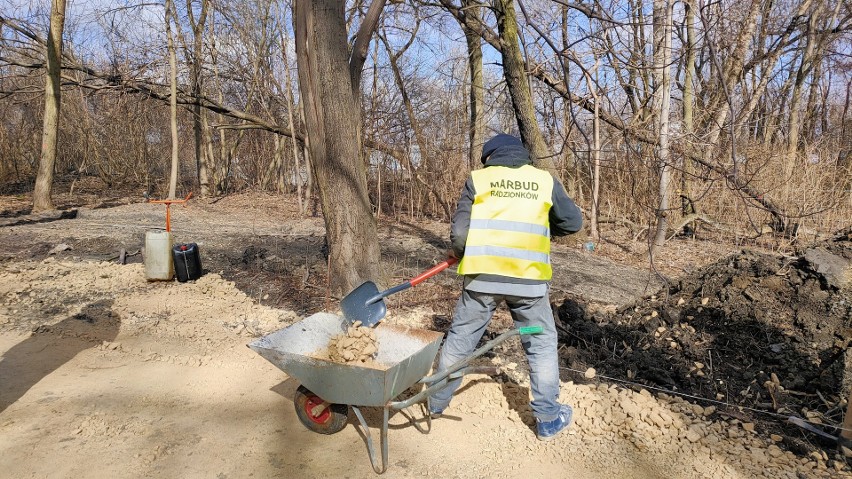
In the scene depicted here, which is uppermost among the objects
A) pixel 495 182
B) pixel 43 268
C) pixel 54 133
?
pixel 54 133

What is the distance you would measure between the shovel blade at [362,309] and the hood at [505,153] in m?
1.12

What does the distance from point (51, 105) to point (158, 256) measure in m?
6.78

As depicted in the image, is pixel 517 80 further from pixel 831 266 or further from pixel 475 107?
pixel 831 266

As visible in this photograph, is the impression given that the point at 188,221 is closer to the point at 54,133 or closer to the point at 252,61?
the point at 54,133

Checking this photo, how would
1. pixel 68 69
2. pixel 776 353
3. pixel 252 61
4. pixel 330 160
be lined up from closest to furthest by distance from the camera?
1. pixel 776 353
2. pixel 330 160
3. pixel 68 69
4. pixel 252 61

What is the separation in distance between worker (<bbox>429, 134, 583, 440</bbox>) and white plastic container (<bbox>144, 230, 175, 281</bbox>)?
4133 millimetres

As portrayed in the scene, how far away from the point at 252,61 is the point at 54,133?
525cm

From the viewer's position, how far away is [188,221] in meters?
10.5

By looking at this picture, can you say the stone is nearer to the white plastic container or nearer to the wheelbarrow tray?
the wheelbarrow tray


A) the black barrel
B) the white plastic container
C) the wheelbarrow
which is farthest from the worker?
the white plastic container

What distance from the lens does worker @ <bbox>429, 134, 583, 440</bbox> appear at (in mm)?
3082

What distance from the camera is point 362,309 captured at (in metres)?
3.54

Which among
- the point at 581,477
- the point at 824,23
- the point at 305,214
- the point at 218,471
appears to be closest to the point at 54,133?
the point at 305,214

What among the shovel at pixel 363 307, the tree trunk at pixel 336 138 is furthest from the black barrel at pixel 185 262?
the shovel at pixel 363 307
